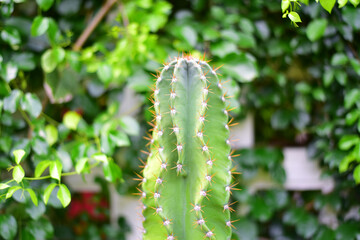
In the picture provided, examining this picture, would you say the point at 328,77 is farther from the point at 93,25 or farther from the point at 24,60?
the point at 24,60

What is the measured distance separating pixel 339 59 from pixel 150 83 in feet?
2.54

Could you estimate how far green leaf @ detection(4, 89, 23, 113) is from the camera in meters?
1.31

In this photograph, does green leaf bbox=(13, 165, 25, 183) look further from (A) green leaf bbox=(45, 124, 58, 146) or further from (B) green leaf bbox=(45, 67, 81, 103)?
(B) green leaf bbox=(45, 67, 81, 103)

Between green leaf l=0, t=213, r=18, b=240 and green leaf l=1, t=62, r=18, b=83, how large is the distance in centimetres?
50

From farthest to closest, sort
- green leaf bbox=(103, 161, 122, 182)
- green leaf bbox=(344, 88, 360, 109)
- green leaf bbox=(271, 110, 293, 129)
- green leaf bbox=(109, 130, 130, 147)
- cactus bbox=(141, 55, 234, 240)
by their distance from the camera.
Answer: green leaf bbox=(271, 110, 293, 129) < green leaf bbox=(344, 88, 360, 109) < green leaf bbox=(109, 130, 130, 147) < green leaf bbox=(103, 161, 122, 182) < cactus bbox=(141, 55, 234, 240)

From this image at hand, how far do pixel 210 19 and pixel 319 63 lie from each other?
538 mm

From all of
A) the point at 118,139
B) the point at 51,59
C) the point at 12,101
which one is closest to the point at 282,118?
the point at 118,139

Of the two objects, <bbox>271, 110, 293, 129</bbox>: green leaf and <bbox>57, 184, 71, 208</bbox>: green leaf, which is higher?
<bbox>271, 110, 293, 129</bbox>: green leaf

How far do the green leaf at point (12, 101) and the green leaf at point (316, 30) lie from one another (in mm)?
1161

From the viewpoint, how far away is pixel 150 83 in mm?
1372

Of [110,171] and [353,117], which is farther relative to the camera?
[353,117]

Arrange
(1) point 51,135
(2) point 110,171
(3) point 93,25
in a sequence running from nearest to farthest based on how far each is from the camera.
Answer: (2) point 110,171 → (1) point 51,135 → (3) point 93,25

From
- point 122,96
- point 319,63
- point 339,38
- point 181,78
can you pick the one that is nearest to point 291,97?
point 319,63

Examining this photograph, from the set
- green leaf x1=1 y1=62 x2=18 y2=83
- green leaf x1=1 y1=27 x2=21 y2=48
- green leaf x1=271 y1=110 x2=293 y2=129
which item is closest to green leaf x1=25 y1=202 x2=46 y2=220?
green leaf x1=1 y1=62 x2=18 y2=83
